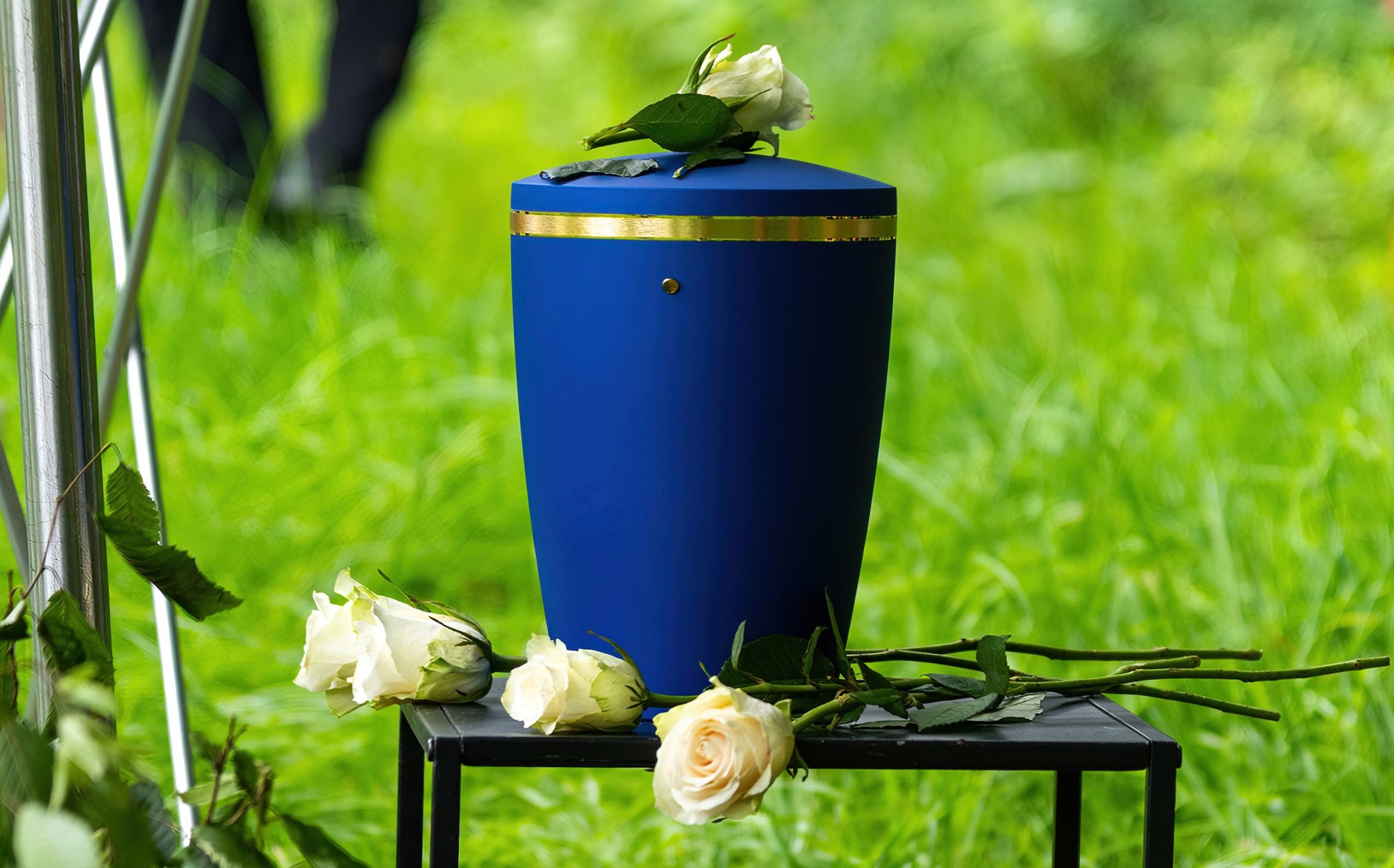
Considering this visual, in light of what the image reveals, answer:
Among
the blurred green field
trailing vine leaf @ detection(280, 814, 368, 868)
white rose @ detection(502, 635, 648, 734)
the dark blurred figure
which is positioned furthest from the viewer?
the dark blurred figure

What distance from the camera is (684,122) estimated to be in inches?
33.2

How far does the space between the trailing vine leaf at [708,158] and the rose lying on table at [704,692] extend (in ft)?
0.86

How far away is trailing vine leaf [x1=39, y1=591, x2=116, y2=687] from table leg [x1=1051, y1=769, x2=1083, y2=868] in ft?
2.09

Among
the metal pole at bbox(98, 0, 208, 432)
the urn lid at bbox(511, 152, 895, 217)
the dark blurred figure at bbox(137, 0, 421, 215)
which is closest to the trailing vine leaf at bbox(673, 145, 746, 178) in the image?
the urn lid at bbox(511, 152, 895, 217)

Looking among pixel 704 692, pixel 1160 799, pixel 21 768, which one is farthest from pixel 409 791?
pixel 1160 799

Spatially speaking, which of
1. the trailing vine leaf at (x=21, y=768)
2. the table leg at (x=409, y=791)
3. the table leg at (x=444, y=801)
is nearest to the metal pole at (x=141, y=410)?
the table leg at (x=409, y=791)

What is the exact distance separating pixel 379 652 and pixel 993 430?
1.74 metres

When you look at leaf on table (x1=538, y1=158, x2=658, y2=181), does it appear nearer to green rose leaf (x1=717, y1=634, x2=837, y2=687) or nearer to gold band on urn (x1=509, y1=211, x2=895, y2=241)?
gold band on urn (x1=509, y1=211, x2=895, y2=241)

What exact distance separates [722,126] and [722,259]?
103 millimetres

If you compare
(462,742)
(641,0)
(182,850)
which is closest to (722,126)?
(462,742)

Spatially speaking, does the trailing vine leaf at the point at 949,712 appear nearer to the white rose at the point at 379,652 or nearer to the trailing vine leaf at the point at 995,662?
the trailing vine leaf at the point at 995,662

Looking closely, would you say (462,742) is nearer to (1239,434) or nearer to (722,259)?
(722,259)

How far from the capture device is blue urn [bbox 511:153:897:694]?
2.62 feet

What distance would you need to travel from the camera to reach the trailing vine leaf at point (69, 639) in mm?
674
